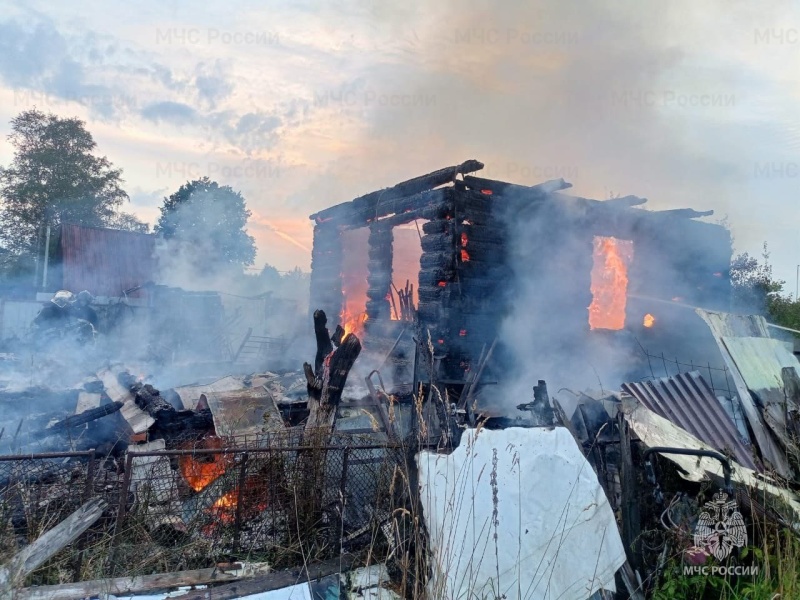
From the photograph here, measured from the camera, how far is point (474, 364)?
10.8 meters

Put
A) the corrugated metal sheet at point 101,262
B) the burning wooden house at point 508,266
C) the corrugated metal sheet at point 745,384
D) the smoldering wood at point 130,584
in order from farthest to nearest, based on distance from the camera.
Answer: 1. the corrugated metal sheet at point 101,262
2. the burning wooden house at point 508,266
3. the corrugated metal sheet at point 745,384
4. the smoldering wood at point 130,584

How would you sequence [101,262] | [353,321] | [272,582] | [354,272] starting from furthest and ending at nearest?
[101,262] → [354,272] → [353,321] → [272,582]

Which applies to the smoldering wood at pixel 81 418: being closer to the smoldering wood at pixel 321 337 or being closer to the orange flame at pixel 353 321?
the smoldering wood at pixel 321 337

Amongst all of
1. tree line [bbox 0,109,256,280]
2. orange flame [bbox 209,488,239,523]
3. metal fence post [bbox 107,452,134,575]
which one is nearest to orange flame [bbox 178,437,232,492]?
orange flame [bbox 209,488,239,523]

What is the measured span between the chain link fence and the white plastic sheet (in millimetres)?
724

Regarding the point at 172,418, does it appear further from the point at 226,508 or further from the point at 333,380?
the point at 226,508

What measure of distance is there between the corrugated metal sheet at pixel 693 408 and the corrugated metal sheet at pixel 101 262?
919 inches

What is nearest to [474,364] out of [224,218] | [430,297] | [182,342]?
[430,297]

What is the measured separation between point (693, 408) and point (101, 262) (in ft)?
83.4

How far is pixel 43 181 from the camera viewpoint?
31203 mm

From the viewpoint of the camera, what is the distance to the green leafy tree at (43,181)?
101 ft

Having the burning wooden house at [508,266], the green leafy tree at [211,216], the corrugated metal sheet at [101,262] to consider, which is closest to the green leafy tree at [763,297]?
the burning wooden house at [508,266]

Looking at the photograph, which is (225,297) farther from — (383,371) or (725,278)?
(725,278)

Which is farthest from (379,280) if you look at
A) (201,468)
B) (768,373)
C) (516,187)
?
(768,373)
